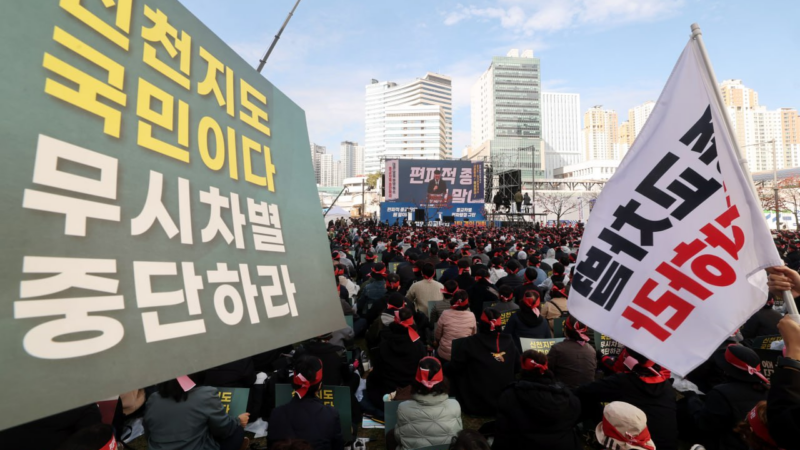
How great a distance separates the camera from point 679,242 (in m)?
2.32

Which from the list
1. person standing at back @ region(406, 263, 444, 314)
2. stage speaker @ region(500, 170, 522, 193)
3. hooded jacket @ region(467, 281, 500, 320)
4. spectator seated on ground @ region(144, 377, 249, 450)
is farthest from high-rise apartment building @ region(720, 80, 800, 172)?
spectator seated on ground @ region(144, 377, 249, 450)

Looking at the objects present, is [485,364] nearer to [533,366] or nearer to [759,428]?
[533,366]

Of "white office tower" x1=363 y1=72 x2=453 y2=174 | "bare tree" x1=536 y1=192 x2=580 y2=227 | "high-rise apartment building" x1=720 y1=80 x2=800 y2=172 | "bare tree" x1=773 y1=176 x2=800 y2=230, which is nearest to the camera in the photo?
"bare tree" x1=773 y1=176 x2=800 y2=230

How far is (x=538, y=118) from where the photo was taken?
104 meters

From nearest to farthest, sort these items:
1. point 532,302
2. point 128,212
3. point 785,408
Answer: point 128,212, point 785,408, point 532,302

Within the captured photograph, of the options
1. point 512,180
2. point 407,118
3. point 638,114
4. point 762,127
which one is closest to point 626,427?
point 512,180

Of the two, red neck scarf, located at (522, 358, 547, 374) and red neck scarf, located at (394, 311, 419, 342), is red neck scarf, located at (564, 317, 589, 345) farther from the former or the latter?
red neck scarf, located at (394, 311, 419, 342)

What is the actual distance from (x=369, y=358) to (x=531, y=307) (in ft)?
7.98

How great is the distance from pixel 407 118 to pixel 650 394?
10623cm

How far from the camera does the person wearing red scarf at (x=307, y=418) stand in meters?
2.82

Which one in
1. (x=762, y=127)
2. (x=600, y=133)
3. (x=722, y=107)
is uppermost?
(x=600, y=133)

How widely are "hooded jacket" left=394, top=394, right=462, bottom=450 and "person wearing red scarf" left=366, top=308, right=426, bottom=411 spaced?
1083mm

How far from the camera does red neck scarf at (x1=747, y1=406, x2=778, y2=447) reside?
1.88m

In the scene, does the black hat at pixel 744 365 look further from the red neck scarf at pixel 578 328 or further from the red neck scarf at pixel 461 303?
the red neck scarf at pixel 461 303
